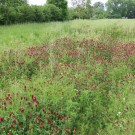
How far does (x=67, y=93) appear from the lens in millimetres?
5289

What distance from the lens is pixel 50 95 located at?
5109 millimetres

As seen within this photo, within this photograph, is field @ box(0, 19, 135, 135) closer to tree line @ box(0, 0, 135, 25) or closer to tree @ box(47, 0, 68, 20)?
tree line @ box(0, 0, 135, 25)

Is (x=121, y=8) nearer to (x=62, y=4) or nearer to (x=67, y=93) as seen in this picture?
(x=62, y=4)

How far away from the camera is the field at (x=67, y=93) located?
14.5 feet

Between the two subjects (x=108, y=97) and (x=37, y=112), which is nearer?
(x=37, y=112)

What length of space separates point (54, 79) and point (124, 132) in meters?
2.29

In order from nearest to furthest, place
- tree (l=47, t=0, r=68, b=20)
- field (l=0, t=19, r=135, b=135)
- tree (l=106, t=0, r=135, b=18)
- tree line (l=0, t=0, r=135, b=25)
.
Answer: field (l=0, t=19, r=135, b=135), tree line (l=0, t=0, r=135, b=25), tree (l=47, t=0, r=68, b=20), tree (l=106, t=0, r=135, b=18)

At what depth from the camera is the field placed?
14.5 feet

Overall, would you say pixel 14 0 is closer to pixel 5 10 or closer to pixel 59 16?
pixel 5 10

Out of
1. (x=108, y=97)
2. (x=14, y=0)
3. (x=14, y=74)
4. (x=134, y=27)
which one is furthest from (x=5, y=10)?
(x=108, y=97)

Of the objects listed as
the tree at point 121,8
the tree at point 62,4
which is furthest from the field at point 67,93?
the tree at point 121,8

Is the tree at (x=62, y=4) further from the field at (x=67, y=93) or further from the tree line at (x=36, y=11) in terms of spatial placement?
the field at (x=67, y=93)

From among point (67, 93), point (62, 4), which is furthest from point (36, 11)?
point (67, 93)

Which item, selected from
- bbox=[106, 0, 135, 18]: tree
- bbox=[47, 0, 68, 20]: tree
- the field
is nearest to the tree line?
bbox=[47, 0, 68, 20]: tree
